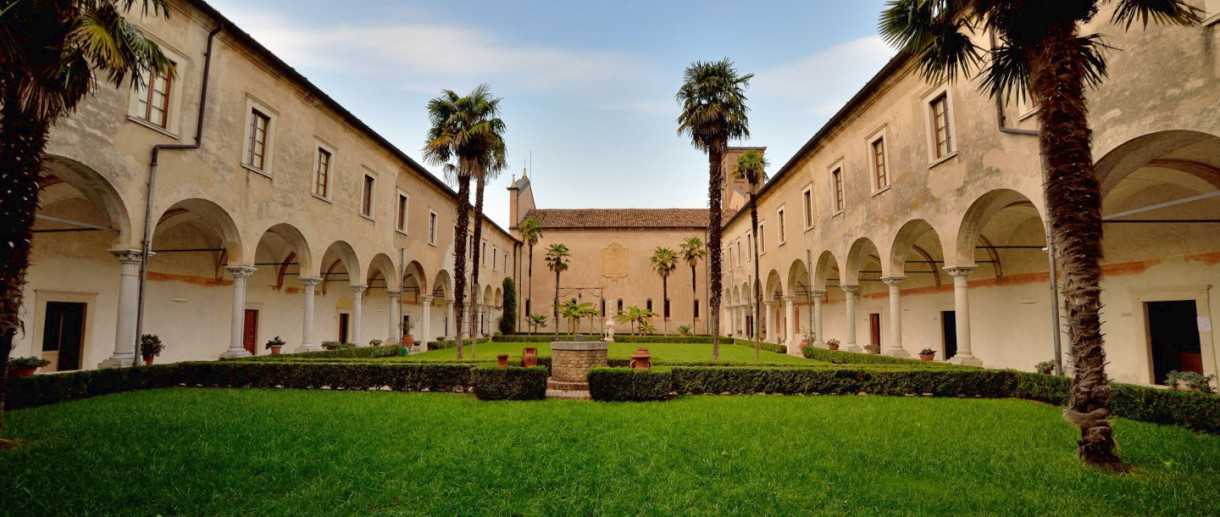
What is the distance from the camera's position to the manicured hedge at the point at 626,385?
10117 mm

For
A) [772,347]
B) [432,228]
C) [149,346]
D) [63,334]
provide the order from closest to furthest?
[63,334]
[149,346]
[772,347]
[432,228]

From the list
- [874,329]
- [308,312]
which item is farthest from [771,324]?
[308,312]

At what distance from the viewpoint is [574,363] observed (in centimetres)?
1156

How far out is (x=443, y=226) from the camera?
27781 millimetres

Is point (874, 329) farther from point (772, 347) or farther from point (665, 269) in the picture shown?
point (665, 269)

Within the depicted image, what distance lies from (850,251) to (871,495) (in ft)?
48.2

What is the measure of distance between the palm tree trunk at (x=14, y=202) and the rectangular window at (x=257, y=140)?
8202 mm

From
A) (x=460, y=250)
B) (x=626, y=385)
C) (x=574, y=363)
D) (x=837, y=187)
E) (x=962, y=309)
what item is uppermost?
(x=837, y=187)

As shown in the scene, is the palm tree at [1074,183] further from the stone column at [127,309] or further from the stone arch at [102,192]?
the stone column at [127,309]

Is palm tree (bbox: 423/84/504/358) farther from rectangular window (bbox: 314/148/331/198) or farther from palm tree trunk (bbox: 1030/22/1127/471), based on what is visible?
palm tree trunk (bbox: 1030/22/1127/471)

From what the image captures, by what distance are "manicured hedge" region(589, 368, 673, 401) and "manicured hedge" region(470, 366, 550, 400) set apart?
3.40ft

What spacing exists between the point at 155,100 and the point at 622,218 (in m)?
38.1

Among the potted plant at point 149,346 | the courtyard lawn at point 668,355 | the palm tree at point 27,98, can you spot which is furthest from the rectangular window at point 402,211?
the palm tree at point 27,98

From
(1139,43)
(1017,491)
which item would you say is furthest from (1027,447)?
(1139,43)
